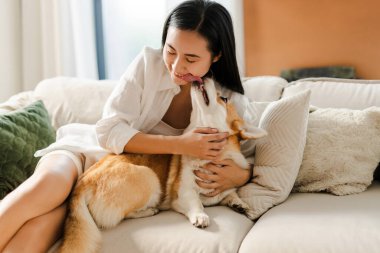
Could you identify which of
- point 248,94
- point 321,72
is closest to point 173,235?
point 248,94

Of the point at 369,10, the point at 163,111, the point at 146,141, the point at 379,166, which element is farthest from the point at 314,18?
the point at 146,141

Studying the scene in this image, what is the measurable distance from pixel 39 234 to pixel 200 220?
0.48m

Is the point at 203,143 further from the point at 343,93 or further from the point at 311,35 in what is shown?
the point at 311,35

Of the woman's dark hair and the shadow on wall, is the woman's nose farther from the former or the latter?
the shadow on wall

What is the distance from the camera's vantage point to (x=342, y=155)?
62.3 inches

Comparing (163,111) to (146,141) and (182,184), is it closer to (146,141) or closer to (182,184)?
(146,141)

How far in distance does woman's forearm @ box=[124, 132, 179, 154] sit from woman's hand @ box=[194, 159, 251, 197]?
0.14 meters

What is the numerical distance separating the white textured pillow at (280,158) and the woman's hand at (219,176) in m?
0.06

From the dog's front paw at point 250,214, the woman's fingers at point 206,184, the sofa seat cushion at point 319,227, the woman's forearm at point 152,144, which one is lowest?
the dog's front paw at point 250,214

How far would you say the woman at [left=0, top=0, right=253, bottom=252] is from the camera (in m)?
1.26

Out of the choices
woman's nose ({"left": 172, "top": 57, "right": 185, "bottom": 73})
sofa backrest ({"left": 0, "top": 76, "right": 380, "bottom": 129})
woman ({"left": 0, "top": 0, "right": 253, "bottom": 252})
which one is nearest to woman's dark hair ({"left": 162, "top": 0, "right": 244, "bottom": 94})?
woman ({"left": 0, "top": 0, "right": 253, "bottom": 252})

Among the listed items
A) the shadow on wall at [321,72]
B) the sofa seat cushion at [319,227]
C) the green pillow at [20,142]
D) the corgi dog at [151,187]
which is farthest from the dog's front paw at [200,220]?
the shadow on wall at [321,72]

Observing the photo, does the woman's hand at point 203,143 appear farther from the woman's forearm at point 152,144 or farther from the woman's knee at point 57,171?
the woman's knee at point 57,171

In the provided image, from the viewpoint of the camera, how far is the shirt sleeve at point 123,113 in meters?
1.51
